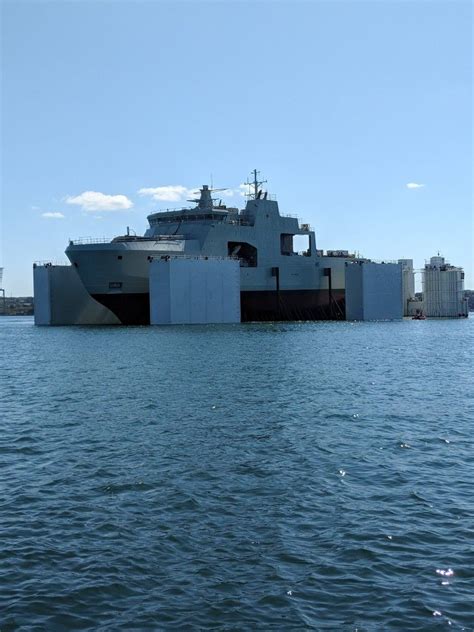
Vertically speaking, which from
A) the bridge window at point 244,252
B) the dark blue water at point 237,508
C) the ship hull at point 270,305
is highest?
the bridge window at point 244,252

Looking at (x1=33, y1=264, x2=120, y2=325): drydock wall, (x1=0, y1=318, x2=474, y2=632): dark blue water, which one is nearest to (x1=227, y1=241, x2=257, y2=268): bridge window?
(x1=33, y1=264, x2=120, y2=325): drydock wall

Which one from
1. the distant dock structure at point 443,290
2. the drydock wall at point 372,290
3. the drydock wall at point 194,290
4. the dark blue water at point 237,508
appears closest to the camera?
the dark blue water at point 237,508

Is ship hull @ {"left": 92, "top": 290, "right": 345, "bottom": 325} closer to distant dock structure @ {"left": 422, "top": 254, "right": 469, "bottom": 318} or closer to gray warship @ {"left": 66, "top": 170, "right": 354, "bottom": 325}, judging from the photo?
gray warship @ {"left": 66, "top": 170, "right": 354, "bottom": 325}

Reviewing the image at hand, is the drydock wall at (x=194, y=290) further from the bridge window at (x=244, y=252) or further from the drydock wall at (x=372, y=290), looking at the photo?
the drydock wall at (x=372, y=290)

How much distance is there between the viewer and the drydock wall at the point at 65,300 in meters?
69.5

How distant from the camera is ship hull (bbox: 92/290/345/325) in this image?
6688cm

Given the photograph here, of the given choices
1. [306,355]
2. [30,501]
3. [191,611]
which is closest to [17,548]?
[30,501]

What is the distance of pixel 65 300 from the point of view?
71938 millimetres

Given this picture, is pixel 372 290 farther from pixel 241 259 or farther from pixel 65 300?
pixel 65 300

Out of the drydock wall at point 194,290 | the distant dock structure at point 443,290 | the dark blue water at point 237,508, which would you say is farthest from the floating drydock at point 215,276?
the dark blue water at point 237,508

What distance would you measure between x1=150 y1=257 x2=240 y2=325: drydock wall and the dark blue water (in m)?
35.5

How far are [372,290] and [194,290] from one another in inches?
988

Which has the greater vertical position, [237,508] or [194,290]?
[194,290]

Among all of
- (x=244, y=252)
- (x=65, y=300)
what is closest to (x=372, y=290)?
(x=244, y=252)
